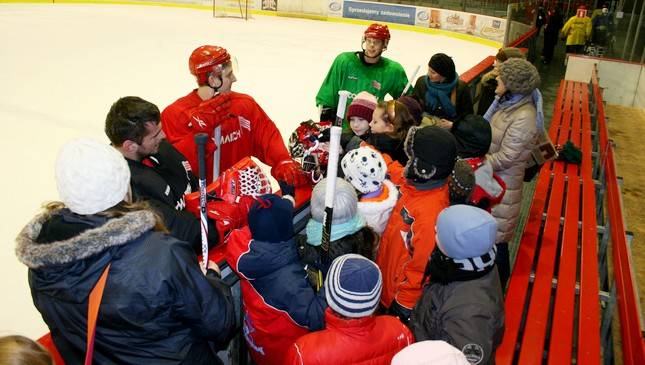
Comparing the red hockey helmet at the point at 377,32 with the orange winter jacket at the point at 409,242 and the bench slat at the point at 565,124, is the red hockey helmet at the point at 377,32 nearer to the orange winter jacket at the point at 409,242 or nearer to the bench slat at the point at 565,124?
the orange winter jacket at the point at 409,242

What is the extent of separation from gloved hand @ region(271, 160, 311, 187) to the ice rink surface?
4.95 feet

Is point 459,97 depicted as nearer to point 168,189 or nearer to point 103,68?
point 168,189

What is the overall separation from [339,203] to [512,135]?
1.46 meters

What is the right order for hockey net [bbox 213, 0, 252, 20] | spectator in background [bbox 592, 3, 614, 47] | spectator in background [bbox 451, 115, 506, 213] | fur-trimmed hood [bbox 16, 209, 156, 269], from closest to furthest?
fur-trimmed hood [bbox 16, 209, 156, 269]
spectator in background [bbox 451, 115, 506, 213]
spectator in background [bbox 592, 3, 614, 47]
hockey net [bbox 213, 0, 252, 20]

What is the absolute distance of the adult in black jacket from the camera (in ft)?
Result: 4.23

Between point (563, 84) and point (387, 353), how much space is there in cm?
803

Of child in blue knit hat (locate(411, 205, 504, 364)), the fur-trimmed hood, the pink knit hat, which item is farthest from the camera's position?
the pink knit hat

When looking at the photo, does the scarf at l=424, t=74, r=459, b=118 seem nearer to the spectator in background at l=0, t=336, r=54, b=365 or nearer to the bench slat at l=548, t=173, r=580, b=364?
the bench slat at l=548, t=173, r=580, b=364

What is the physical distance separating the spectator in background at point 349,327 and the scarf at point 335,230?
0.30 m

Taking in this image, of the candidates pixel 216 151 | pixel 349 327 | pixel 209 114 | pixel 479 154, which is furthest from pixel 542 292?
pixel 209 114

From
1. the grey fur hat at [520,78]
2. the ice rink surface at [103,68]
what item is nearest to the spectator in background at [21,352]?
the ice rink surface at [103,68]

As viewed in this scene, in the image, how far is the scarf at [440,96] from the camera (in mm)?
3750

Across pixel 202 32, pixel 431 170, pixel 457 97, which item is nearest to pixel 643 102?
pixel 457 97

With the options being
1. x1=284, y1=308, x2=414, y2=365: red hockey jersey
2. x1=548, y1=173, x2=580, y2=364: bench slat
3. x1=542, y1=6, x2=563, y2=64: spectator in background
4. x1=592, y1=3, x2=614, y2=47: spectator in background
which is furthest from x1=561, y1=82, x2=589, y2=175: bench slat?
x1=542, y1=6, x2=563, y2=64: spectator in background
